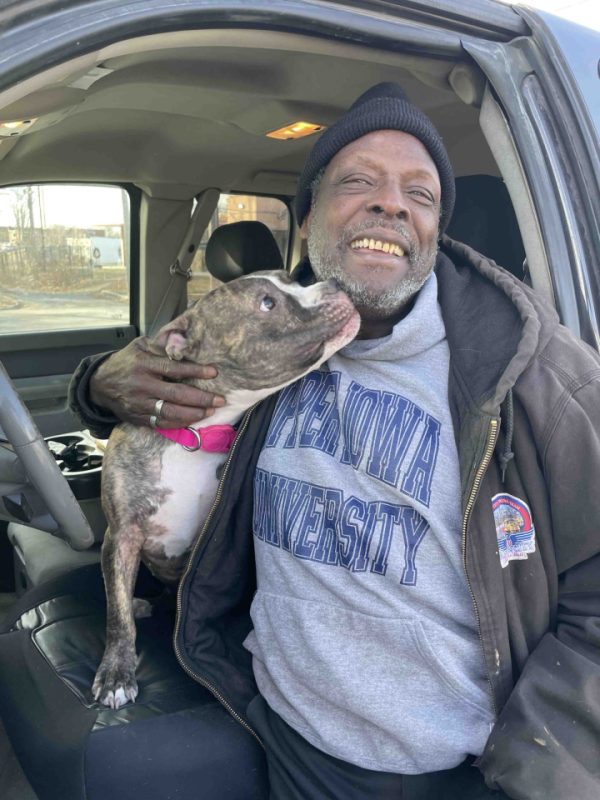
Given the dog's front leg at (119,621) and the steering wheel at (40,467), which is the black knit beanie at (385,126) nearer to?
the steering wheel at (40,467)

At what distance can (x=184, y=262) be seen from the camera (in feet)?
15.4

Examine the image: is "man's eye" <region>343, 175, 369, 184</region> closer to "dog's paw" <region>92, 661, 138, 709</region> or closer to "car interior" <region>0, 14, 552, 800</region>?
"car interior" <region>0, 14, 552, 800</region>

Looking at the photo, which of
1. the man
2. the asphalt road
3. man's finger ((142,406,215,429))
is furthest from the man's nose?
the asphalt road

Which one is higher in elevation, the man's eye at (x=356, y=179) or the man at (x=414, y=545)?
the man's eye at (x=356, y=179)

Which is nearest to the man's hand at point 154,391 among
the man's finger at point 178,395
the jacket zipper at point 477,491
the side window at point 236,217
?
the man's finger at point 178,395

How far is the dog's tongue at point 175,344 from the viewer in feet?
6.84

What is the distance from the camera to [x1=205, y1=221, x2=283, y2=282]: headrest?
4121mm

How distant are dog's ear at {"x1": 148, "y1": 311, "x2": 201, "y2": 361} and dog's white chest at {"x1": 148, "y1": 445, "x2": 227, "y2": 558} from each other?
11.5 inches

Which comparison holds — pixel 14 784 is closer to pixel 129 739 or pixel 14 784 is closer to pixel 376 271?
pixel 129 739

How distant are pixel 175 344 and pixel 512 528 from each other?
111 cm

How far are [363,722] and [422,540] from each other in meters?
0.41

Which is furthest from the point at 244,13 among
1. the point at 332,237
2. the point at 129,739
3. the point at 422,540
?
the point at 129,739

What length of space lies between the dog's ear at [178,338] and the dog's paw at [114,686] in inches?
34.7

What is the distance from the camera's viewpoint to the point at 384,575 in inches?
62.6
